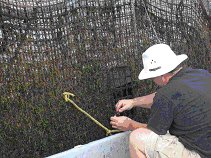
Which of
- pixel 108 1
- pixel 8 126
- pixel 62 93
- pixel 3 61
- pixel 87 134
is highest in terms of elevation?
pixel 108 1

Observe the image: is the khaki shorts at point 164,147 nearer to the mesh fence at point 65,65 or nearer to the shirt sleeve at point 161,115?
the shirt sleeve at point 161,115

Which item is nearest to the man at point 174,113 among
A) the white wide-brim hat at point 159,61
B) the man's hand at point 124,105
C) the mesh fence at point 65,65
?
the white wide-brim hat at point 159,61

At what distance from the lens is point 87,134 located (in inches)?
168

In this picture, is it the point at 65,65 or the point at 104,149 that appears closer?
the point at 104,149

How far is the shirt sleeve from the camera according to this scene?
10.1ft

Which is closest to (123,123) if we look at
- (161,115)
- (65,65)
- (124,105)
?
(124,105)

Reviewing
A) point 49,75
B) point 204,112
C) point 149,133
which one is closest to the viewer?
point 204,112

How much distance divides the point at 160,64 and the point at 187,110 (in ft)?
1.58

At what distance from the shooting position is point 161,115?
123 inches

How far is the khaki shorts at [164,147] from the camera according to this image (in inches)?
130

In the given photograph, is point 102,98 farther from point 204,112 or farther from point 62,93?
point 204,112

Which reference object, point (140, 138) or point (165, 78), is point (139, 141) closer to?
point (140, 138)

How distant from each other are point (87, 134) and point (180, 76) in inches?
58.7

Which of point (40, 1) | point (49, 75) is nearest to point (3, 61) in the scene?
point (49, 75)
